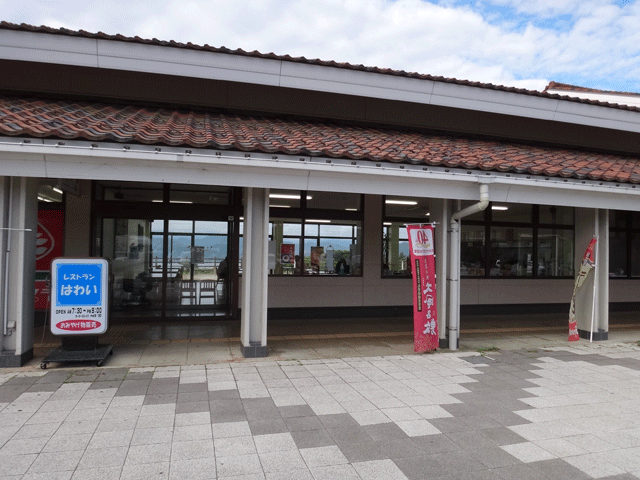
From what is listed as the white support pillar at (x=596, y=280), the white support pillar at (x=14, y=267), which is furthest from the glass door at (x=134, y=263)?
the white support pillar at (x=596, y=280)

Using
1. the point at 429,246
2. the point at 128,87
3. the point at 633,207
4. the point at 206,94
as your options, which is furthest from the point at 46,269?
the point at 633,207

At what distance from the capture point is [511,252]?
1138cm

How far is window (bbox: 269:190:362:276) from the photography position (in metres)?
9.95

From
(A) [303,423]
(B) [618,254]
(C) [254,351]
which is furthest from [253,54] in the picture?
(B) [618,254]

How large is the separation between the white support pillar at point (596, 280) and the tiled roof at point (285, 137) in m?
0.92

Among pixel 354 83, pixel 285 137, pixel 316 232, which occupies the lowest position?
pixel 316 232

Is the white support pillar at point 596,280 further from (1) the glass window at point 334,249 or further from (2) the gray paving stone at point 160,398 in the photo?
(2) the gray paving stone at point 160,398

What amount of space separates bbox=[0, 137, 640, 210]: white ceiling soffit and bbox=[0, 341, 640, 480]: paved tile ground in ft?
8.25

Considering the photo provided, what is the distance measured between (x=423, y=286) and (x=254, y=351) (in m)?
2.80

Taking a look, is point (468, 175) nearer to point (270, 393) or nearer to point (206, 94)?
point (270, 393)

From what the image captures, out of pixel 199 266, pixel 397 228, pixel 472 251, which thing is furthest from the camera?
pixel 472 251

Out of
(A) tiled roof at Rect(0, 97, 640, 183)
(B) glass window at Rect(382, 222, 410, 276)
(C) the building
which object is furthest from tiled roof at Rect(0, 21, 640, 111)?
(B) glass window at Rect(382, 222, 410, 276)

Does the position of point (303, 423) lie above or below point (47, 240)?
below

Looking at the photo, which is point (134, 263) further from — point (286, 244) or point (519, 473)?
point (519, 473)
